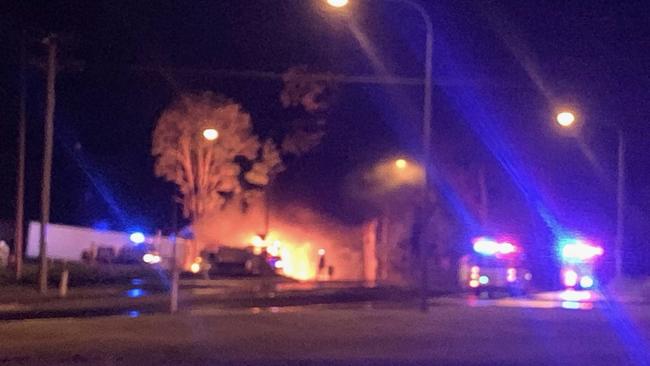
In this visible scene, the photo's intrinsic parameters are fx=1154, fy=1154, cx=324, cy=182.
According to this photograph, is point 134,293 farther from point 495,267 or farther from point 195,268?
point 195,268

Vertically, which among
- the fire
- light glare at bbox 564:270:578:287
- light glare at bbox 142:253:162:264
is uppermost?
the fire

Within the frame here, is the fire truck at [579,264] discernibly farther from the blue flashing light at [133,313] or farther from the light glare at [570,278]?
the blue flashing light at [133,313]

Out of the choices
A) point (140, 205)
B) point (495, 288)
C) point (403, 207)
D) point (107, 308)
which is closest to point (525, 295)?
point (495, 288)

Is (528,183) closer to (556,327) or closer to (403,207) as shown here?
(403,207)

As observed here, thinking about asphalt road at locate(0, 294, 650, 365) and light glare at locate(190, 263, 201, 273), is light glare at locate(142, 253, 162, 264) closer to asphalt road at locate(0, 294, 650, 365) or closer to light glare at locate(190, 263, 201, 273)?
light glare at locate(190, 263, 201, 273)

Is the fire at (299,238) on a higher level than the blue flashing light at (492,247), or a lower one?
higher

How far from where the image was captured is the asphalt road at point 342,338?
55.6 feet

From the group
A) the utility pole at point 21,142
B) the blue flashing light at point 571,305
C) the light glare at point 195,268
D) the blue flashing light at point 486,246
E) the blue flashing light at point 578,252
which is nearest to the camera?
the blue flashing light at point 571,305

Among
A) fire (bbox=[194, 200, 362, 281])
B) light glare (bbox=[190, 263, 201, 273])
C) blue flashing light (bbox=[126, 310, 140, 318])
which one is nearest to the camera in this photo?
blue flashing light (bbox=[126, 310, 140, 318])

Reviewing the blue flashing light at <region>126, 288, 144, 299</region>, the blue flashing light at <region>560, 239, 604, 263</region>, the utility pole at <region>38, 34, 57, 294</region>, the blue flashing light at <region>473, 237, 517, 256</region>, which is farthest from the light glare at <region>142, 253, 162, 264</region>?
the blue flashing light at <region>473, 237, 517, 256</region>

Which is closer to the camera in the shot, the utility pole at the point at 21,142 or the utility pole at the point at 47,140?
the utility pole at the point at 47,140

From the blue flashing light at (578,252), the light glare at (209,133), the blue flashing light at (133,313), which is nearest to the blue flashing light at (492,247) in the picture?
the blue flashing light at (578,252)

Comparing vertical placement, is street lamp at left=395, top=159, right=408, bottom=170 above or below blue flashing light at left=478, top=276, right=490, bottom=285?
above

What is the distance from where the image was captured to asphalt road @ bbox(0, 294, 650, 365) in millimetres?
16953
